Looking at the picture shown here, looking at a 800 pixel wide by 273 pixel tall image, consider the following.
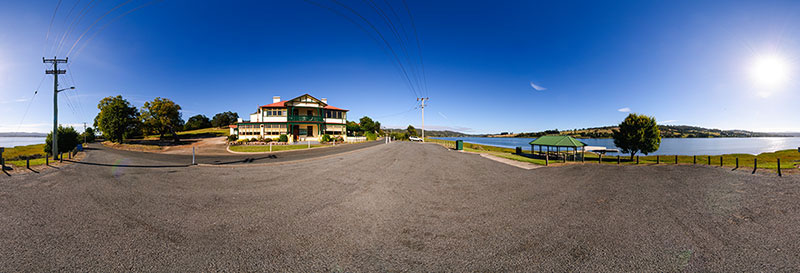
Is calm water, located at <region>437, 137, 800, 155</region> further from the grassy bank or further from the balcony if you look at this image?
the balcony

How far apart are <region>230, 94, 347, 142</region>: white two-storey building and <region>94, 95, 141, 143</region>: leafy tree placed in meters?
11.7

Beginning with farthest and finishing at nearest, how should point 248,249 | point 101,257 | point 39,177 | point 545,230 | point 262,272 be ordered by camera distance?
point 39,177
point 545,230
point 248,249
point 101,257
point 262,272

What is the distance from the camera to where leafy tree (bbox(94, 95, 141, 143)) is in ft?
102

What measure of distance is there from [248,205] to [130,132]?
146 ft

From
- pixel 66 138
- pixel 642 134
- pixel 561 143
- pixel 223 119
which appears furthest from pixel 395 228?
pixel 223 119

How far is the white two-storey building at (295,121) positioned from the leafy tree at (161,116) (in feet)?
24.5

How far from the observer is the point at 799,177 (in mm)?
9664

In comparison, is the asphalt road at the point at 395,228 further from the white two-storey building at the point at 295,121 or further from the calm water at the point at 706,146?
the calm water at the point at 706,146

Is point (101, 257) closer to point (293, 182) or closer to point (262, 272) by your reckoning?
point (262, 272)

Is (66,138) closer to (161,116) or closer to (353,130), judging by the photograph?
(161,116)

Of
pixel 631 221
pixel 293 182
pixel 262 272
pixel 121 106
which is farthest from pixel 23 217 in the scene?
pixel 121 106

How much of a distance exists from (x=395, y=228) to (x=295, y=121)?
35.6 meters

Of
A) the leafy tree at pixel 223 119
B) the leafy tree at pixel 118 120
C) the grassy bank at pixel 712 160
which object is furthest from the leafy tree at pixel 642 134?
the leafy tree at pixel 223 119

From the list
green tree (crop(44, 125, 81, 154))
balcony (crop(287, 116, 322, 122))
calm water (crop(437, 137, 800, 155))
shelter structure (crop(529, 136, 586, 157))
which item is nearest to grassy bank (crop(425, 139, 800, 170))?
shelter structure (crop(529, 136, 586, 157))
